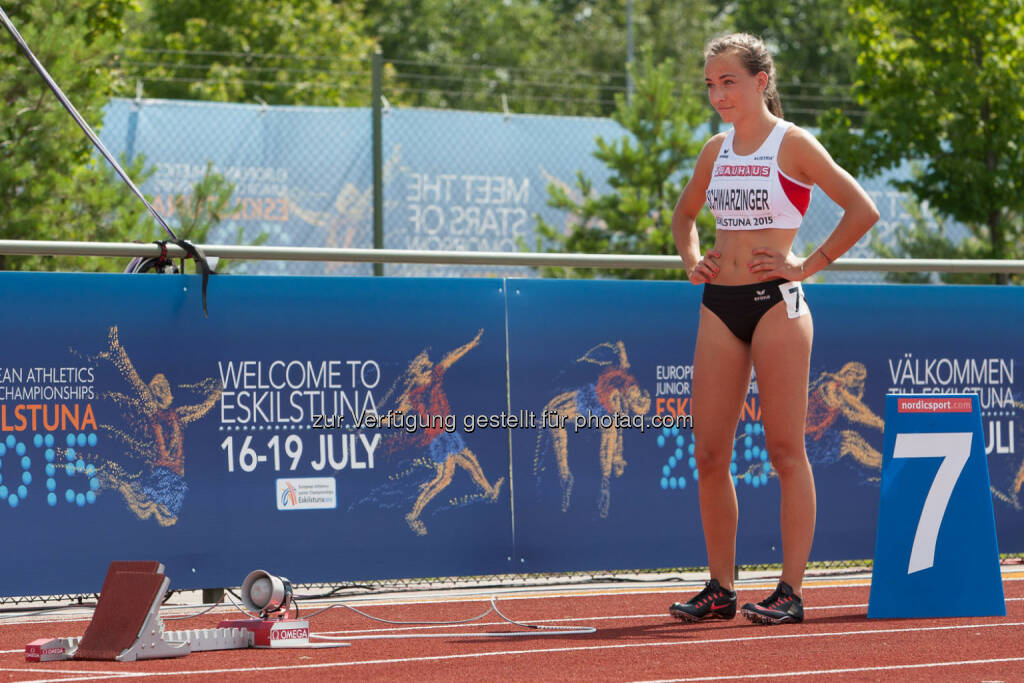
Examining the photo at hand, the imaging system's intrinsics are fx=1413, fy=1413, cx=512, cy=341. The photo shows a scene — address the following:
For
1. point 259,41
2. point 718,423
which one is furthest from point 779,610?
point 259,41

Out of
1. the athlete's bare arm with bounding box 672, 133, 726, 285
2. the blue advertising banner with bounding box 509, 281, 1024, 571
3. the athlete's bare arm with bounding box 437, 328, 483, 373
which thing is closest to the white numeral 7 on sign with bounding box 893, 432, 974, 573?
the athlete's bare arm with bounding box 672, 133, 726, 285

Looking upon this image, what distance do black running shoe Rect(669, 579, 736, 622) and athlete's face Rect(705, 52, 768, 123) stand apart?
187cm

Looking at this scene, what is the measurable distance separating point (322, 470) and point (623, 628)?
170 cm

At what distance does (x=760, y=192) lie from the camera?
5484mm

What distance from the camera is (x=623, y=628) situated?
17.8 ft

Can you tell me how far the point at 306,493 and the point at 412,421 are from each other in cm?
60

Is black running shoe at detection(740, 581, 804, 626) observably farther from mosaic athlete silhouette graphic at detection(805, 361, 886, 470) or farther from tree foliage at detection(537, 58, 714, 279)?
tree foliage at detection(537, 58, 714, 279)

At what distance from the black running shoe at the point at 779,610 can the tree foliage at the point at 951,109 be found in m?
10.1

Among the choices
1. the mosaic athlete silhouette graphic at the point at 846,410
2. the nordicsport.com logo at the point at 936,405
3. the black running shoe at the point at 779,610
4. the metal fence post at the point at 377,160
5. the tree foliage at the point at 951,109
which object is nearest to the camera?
the black running shoe at the point at 779,610

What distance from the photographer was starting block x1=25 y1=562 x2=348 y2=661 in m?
4.63

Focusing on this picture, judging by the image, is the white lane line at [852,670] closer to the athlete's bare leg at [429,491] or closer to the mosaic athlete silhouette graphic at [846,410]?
the athlete's bare leg at [429,491]

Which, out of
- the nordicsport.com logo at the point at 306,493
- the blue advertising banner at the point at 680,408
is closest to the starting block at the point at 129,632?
the nordicsport.com logo at the point at 306,493

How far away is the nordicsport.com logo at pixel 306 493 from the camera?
636 centimetres

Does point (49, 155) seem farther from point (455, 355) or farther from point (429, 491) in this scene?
point (429, 491)
